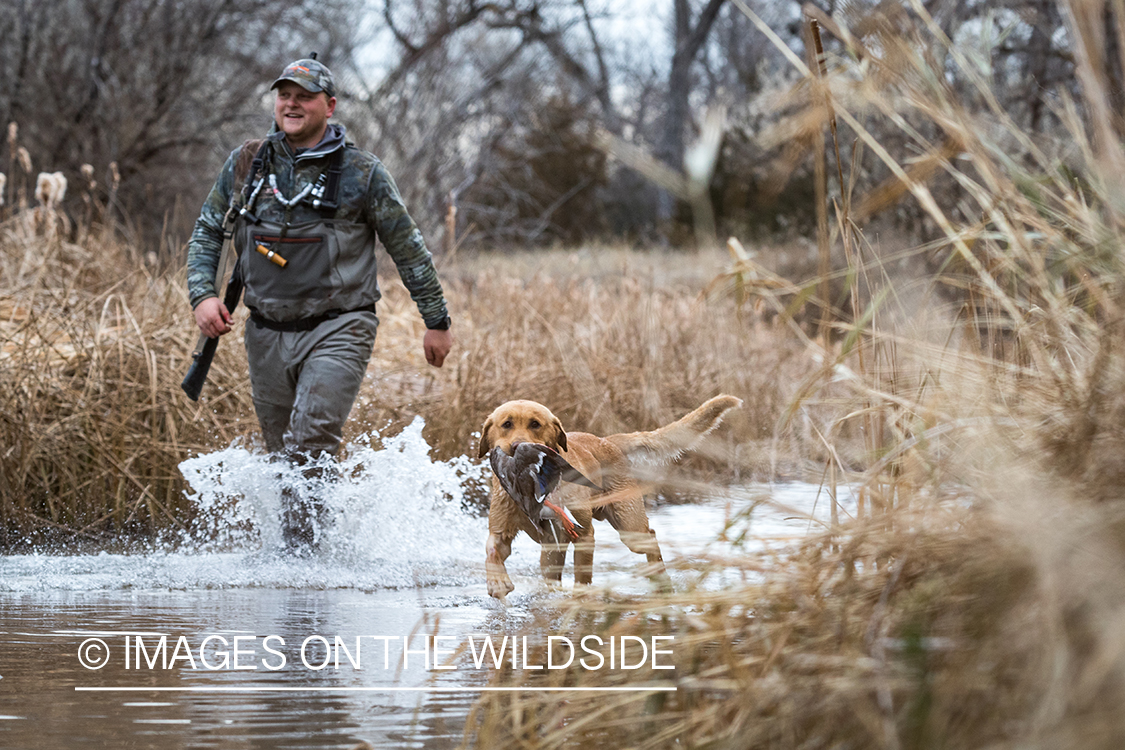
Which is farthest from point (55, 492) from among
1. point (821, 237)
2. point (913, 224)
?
point (913, 224)

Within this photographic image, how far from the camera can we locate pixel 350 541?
18.7 ft

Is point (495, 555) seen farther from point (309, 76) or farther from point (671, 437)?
point (309, 76)

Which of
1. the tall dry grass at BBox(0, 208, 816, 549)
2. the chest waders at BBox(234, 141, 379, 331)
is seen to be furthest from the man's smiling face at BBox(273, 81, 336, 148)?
the tall dry grass at BBox(0, 208, 816, 549)

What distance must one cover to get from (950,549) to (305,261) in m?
3.96

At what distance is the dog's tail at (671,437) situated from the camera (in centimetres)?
475

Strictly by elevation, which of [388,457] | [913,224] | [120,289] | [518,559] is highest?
[913,224]

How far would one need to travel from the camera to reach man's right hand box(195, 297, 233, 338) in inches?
211

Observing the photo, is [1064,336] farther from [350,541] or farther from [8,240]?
[8,240]

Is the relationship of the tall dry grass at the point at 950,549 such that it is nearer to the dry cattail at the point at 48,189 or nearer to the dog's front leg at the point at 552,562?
the dog's front leg at the point at 552,562

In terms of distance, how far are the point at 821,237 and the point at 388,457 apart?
3.88m

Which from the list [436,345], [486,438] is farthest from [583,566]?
[436,345]

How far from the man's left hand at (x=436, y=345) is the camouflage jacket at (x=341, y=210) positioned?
0.21ft

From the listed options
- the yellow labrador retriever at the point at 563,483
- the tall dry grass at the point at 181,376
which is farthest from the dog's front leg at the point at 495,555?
the tall dry grass at the point at 181,376

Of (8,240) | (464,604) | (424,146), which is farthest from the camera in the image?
(424,146)
